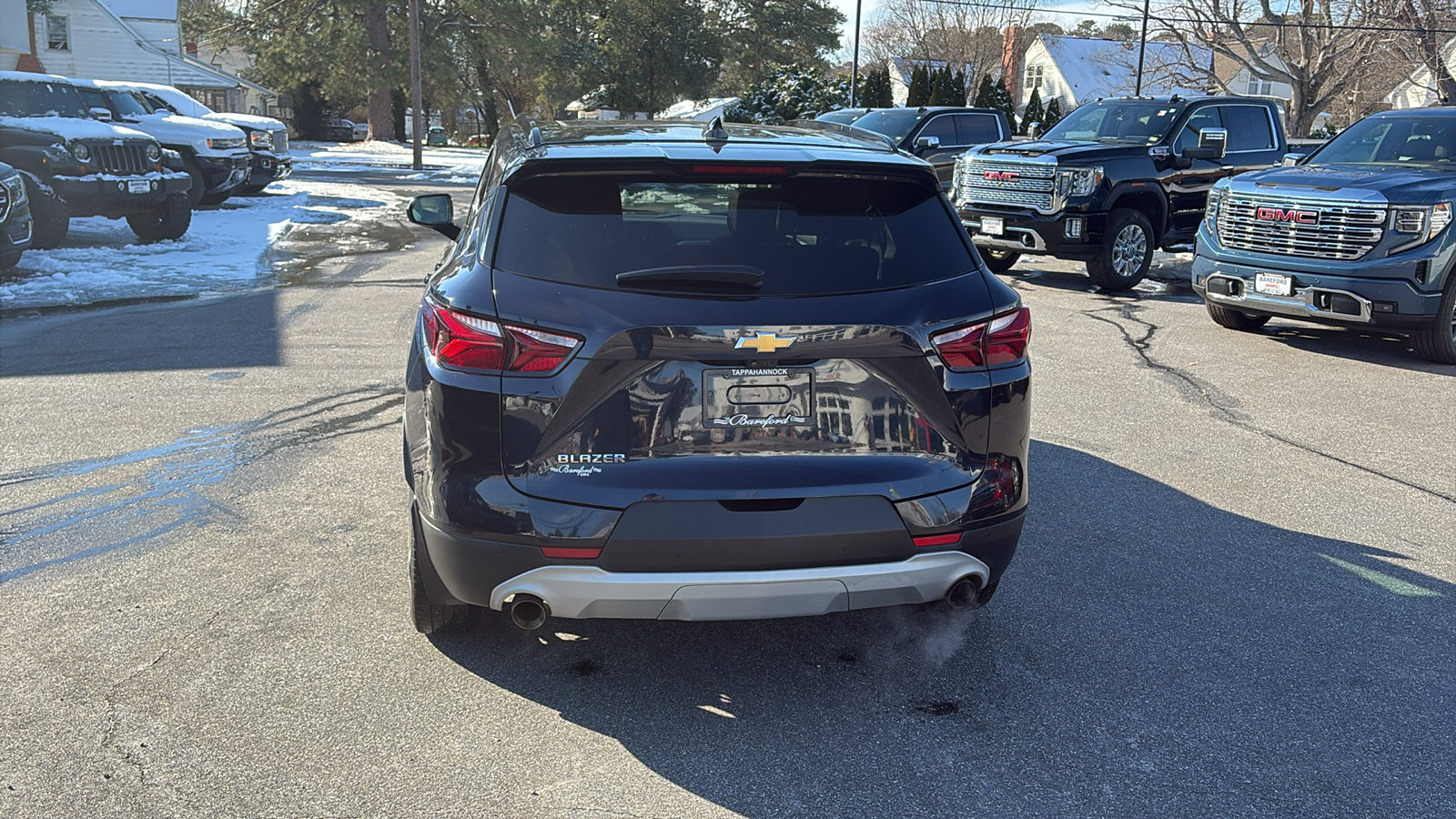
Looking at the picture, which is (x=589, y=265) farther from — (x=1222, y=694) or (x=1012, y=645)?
(x=1222, y=694)

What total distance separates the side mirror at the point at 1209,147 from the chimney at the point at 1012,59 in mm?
70223

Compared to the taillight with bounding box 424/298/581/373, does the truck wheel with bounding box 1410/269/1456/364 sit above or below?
below

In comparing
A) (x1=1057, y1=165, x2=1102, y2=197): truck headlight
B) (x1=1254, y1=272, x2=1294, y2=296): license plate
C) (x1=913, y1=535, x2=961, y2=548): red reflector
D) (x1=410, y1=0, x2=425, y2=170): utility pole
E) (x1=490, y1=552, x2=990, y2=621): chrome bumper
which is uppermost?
(x1=410, y1=0, x2=425, y2=170): utility pole

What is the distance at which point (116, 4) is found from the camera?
52219 millimetres

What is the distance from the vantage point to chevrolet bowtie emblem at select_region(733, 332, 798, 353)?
11.1 feet

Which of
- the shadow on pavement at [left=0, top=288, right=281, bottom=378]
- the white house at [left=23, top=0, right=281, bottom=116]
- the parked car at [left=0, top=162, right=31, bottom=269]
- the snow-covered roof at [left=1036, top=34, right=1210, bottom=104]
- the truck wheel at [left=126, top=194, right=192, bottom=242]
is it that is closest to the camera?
the shadow on pavement at [left=0, top=288, right=281, bottom=378]

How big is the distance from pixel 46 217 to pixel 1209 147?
43.5 ft

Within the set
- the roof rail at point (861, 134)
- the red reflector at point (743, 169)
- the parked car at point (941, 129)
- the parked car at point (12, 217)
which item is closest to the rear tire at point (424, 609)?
the red reflector at point (743, 169)

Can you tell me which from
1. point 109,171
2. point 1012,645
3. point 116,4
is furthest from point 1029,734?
point 116,4

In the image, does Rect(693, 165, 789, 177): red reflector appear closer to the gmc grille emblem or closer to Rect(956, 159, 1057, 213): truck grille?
the gmc grille emblem

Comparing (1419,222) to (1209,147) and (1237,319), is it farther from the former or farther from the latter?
(1209,147)

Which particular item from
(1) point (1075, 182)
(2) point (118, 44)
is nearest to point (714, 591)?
(1) point (1075, 182)

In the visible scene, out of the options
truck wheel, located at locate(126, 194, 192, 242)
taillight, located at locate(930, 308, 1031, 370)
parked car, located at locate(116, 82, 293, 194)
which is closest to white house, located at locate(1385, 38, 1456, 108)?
parked car, located at locate(116, 82, 293, 194)

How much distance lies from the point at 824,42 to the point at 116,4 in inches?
1234
